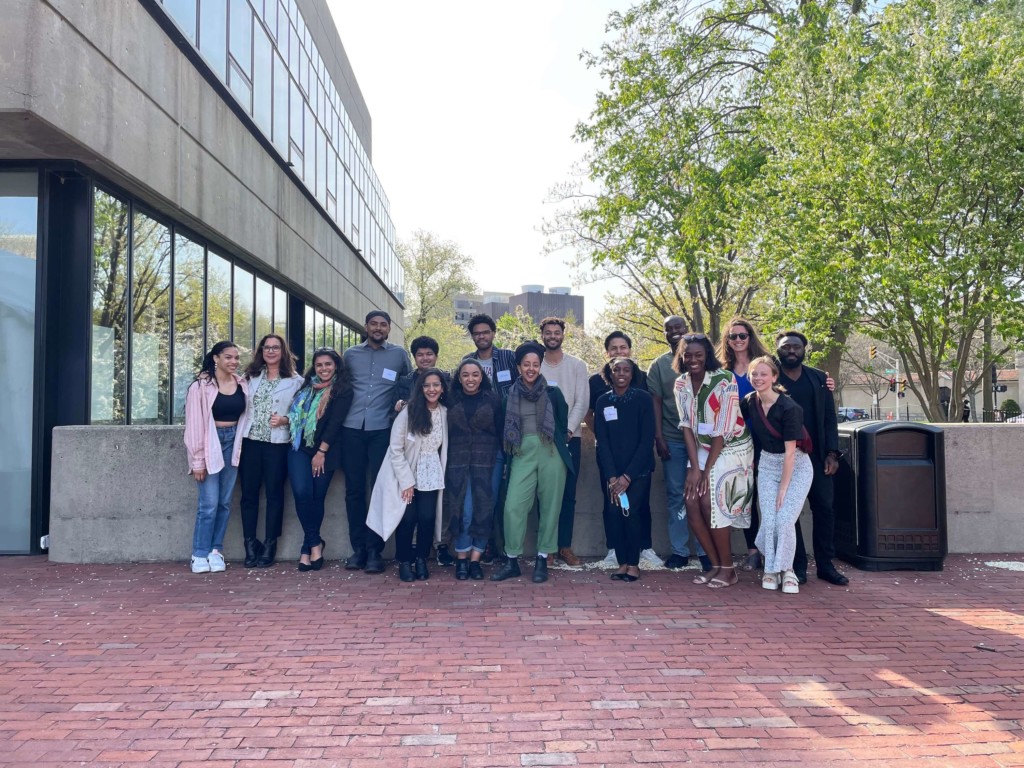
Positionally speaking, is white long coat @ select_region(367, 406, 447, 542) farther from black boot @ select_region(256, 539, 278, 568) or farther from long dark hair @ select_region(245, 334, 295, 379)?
long dark hair @ select_region(245, 334, 295, 379)

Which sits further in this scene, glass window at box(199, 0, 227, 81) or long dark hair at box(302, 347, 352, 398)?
glass window at box(199, 0, 227, 81)

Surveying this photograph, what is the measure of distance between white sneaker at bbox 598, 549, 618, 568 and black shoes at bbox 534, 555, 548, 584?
653 millimetres

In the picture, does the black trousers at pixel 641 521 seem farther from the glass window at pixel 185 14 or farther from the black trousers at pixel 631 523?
the glass window at pixel 185 14

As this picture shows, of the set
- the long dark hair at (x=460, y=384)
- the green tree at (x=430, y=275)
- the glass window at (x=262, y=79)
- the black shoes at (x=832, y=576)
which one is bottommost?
the black shoes at (x=832, y=576)

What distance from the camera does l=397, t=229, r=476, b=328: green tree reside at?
55.0 metres

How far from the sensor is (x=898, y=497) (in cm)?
671

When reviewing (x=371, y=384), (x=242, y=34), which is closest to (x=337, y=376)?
(x=371, y=384)

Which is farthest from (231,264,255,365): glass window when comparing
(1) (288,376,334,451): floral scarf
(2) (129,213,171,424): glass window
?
(1) (288,376,334,451): floral scarf

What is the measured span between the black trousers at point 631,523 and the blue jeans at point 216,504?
3.33 m

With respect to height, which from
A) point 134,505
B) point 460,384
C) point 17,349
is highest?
point 17,349

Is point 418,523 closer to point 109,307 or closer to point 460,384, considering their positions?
point 460,384

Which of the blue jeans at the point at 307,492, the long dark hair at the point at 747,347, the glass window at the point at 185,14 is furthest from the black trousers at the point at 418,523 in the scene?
the glass window at the point at 185,14

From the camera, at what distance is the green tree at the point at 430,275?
Result: 5503 cm

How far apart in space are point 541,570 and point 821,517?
91.9 inches
